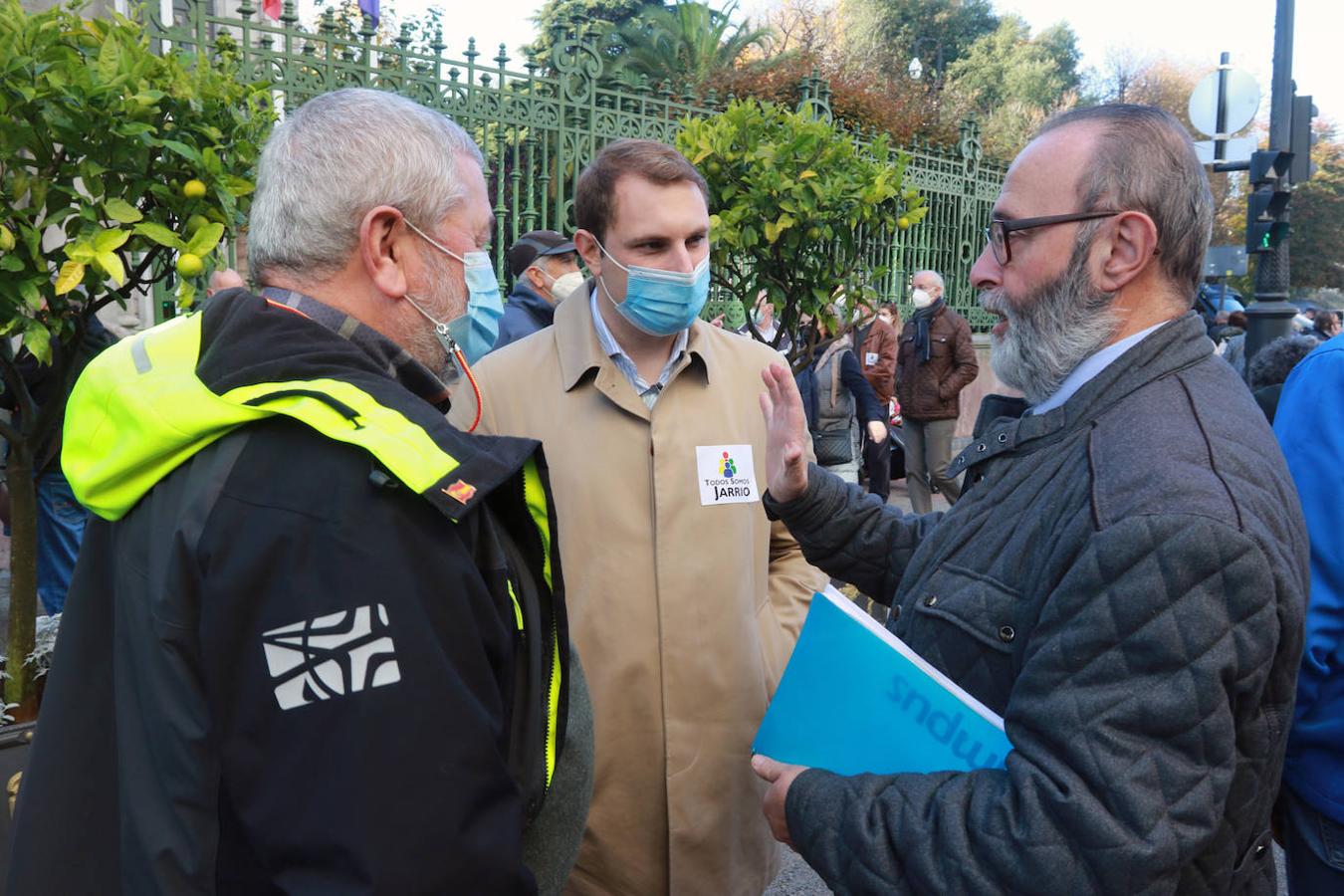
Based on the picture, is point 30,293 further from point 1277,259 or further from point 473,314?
point 1277,259

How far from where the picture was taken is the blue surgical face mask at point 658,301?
2598 millimetres

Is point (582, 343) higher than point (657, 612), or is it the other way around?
point (582, 343)

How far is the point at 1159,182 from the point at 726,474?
1.16 m

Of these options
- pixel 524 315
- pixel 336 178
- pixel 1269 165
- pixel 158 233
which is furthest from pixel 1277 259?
→ pixel 336 178

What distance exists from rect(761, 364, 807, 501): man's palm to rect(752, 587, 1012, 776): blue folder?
0.44 meters

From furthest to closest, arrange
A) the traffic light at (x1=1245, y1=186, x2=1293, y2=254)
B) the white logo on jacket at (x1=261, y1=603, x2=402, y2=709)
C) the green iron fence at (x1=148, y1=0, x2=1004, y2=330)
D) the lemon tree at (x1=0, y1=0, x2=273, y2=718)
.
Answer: the traffic light at (x1=1245, y1=186, x2=1293, y2=254), the green iron fence at (x1=148, y1=0, x2=1004, y2=330), the lemon tree at (x1=0, y1=0, x2=273, y2=718), the white logo on jacket at (x1=261, y1=603, x2=402, y2=709)

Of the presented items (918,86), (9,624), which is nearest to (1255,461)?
(9,624)

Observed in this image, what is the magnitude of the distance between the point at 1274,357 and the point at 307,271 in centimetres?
345

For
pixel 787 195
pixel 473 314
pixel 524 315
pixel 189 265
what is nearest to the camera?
pixel 473 314

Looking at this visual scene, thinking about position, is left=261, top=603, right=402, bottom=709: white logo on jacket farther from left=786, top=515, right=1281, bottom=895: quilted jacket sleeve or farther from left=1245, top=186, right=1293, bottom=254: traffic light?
left=1245, top=186, right=1293, bottom=254: traffic light

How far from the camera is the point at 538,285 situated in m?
5.09

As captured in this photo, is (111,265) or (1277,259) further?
(1277,259)

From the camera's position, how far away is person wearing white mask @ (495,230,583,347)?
4.71 m

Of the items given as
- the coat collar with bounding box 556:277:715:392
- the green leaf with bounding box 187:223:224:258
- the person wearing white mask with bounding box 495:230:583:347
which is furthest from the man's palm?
the person wearing white mask with bounding box 495:230:583:347
